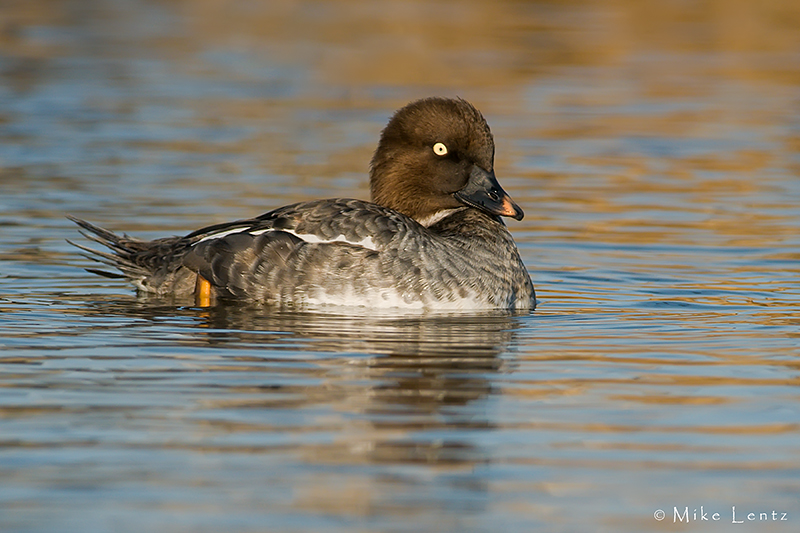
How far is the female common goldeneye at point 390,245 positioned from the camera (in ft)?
27.6

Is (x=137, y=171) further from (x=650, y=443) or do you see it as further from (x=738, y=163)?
(x=650, y=443)

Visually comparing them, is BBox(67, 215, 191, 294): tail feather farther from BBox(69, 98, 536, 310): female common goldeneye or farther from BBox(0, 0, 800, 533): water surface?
BBox(0, 0, 800, 533): water surface

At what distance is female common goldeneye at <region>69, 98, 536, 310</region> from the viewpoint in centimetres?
841

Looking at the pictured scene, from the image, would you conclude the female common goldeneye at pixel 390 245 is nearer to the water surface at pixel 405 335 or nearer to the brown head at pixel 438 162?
the brown head at pixel 438 162

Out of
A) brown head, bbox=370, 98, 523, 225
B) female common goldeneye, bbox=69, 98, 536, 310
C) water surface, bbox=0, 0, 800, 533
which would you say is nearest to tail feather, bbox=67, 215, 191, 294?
female common goldeneye, bbox=69, 98, 536, 310

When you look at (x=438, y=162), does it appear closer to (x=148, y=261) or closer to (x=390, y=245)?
(x=390, y=245)

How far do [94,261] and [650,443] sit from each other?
212 inches

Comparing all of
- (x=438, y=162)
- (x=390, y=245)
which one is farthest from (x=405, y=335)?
(x=438, y=162)

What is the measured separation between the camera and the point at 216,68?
2186 centimetres

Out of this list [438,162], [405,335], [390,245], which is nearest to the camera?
[405,335]

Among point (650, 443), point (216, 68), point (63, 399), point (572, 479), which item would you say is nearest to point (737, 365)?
point (650, 443)

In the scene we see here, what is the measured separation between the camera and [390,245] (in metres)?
8.38

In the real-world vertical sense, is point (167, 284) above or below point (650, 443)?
above

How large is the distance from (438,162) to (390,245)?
968 mm
